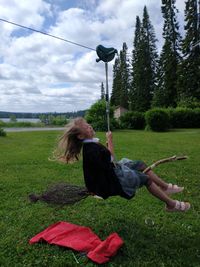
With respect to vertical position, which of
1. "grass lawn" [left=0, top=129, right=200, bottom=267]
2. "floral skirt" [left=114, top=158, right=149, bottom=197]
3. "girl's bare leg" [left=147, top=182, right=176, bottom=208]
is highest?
"floral skirt" [left=114, top=158, right=149, bottom=197]

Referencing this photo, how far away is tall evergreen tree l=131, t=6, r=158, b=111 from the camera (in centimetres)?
4969

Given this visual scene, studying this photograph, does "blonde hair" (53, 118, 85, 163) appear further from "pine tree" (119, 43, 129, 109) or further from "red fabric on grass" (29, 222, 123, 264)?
"pine tree" (119, 43, 129, 109)

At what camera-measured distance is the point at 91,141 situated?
4363 mm

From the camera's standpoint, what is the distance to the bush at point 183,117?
32.2 meters

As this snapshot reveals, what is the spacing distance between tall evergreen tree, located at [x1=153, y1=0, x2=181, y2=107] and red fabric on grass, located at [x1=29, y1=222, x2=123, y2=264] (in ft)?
128

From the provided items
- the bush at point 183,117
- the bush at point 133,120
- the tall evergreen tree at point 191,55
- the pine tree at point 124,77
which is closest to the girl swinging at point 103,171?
the bush at point 133,120

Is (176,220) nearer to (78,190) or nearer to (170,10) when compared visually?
(78,190)

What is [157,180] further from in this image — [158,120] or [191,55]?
[191,55]

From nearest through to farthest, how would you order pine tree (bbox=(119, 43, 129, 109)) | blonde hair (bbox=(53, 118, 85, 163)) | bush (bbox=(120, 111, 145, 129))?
blonde hair (bbox=(53, 118, 85, 163)), bush (bbox=(120, 111, 145, 129)), pine tree (bbox=(119, 43, 129, 109))

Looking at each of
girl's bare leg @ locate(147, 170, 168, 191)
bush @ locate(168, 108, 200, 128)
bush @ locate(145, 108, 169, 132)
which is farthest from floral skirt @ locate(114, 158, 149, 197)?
bush @ locate(168, 108, 200, 128)

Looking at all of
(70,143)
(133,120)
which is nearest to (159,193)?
(70,143)

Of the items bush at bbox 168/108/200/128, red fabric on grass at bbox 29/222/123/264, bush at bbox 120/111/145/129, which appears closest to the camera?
red fabric on grass at bbox 29/222/123/264

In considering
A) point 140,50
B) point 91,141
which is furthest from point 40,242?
point 140,50

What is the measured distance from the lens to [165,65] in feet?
144
